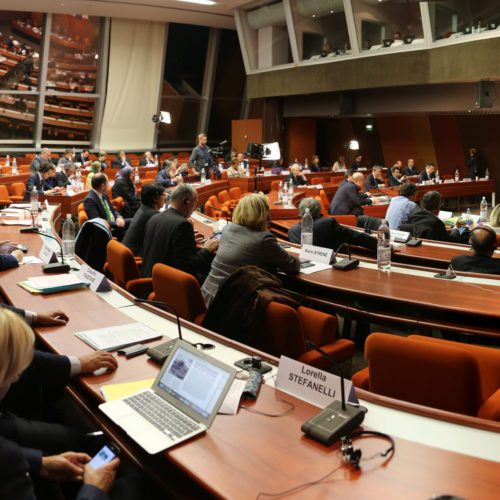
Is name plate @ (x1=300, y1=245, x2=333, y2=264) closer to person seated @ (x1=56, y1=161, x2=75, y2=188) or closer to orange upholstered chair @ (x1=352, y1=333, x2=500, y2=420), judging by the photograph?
orange upholstered chair @ (x1=352, y1=333, x2=500, y2=420)

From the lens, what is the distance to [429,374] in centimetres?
219

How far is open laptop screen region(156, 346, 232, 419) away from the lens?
1807mm

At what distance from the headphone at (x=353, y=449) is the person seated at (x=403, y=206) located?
4745mm

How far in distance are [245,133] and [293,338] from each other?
1524cm

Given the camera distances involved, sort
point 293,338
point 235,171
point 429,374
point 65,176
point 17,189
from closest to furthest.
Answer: point 429,374
point 293,338
point 17,189
point 65,176
point 235,171

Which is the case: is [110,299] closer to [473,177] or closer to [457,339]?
[457,339]

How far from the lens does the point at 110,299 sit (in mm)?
3242

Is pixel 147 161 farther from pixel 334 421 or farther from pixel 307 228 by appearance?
pixel 334 421

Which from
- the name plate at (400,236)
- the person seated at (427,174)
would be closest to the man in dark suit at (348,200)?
the name plate at (400,236)

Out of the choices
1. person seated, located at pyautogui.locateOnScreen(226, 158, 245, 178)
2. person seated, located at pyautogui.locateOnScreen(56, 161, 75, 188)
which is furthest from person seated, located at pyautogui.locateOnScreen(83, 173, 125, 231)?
person seated, located at pyautogui.locateOnScreen(226, 158, 245, 178)

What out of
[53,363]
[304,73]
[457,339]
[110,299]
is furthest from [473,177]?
[53,363]

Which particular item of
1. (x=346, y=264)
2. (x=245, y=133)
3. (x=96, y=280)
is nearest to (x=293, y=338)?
(x=96, y=280)

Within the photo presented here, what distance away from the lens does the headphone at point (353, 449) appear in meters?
1.58

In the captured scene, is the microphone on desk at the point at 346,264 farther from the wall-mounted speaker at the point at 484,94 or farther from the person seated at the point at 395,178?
the person seated at the point at 395,178
